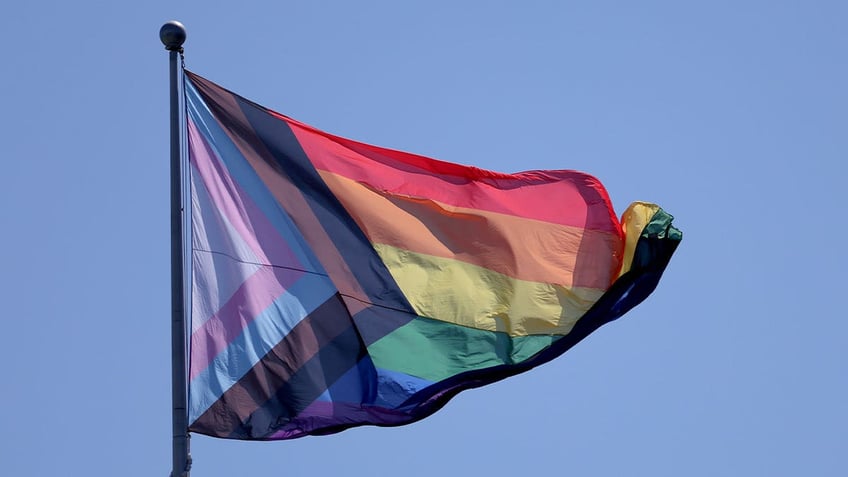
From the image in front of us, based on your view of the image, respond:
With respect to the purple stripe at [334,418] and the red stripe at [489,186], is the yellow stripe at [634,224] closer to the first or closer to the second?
the red stripe at [489,186]

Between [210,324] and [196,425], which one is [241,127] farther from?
[196,425]

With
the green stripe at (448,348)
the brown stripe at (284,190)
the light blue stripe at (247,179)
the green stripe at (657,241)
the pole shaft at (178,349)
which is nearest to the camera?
the pole shaft at (178,349)

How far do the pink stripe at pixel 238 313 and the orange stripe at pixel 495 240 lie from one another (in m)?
1.70

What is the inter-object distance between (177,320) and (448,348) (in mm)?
4075

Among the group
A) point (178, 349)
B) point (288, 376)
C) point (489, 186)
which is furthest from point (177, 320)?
point (489, 186)

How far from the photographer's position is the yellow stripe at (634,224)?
19109 mm

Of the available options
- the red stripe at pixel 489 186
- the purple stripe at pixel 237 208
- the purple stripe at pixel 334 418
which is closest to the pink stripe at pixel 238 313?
the purple stripe at pixel 237 208

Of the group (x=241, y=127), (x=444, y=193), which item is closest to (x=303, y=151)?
(x=241, y=127)

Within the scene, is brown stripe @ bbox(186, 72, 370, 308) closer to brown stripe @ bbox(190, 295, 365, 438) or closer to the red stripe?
brown stripe @ bbox(190, 295, 365, 438)

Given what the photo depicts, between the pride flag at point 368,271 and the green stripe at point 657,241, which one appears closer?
the pride flag at point 368,271

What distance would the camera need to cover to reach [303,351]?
17.5m

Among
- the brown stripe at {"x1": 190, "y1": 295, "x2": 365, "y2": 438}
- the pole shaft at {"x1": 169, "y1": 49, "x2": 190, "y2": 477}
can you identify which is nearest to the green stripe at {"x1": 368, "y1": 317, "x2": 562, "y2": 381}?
the brown stripe at {"x1": 190, "y1": 295, "x2": 365, "y2": 438}

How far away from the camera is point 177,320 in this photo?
52.1 ft

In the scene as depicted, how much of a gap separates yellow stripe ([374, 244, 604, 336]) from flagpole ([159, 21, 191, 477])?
130 inches
